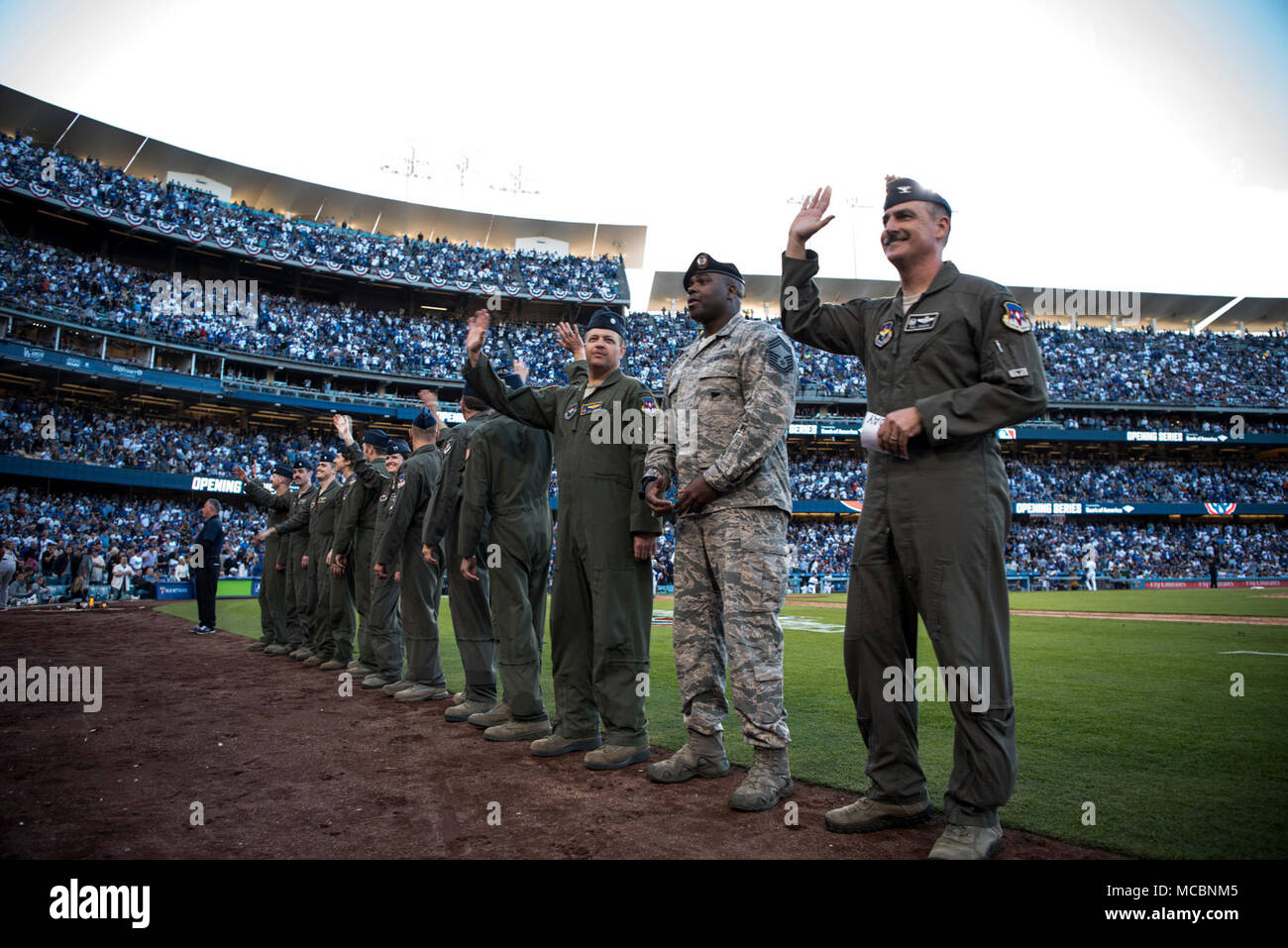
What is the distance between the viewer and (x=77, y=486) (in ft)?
95.1

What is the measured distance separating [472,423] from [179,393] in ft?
107

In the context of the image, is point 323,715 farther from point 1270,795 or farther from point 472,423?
point 1270,795

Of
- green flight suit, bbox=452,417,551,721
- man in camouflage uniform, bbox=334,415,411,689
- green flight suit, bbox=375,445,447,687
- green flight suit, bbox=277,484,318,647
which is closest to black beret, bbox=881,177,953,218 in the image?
green flight suit, bbox=452,417,551,721

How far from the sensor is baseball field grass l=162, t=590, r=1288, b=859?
2705 millimetres

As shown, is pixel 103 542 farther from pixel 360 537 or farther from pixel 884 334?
pixel 884 334

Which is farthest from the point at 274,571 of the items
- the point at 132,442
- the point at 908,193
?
the point at 132,442

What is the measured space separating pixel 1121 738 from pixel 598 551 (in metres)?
3.25

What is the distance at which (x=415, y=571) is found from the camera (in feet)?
20.5

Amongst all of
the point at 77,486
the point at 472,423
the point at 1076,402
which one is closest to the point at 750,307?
the point at 1076,402

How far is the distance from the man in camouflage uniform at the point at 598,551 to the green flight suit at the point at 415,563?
1.94 metres

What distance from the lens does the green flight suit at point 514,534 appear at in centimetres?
464

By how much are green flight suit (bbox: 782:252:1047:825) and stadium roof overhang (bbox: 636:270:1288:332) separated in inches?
1847

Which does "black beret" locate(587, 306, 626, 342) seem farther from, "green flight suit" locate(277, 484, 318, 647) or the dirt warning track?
"green flight suit" locate(277, 484, 318, 647)
